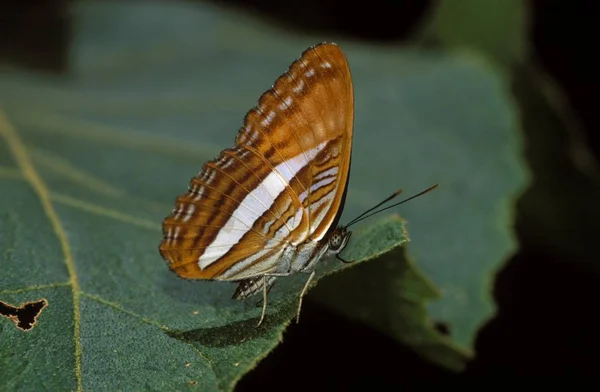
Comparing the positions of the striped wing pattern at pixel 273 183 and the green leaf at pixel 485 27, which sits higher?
the green leaf at pixel 485 27

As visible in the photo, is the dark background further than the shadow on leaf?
Yes

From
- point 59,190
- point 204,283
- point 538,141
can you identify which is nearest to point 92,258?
point 204,283

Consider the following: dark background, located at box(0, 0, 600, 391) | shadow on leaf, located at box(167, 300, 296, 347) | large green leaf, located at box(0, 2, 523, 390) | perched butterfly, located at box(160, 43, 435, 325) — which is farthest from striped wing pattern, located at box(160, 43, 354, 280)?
dark background, located at box(0, 0, 600, 391)

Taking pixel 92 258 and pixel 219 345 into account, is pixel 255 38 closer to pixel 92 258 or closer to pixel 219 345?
pixel 92 258

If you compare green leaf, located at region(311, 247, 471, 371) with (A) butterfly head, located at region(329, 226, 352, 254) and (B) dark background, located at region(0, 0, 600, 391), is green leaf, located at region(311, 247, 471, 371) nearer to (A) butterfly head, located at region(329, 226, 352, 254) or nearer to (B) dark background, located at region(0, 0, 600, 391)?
(A) butterfly head, located at region(329, 226, 352, 254)

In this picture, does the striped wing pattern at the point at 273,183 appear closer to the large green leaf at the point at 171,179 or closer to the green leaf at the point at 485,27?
the large green leaf at the point at 171,179

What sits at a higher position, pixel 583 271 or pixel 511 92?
pixel 511 92

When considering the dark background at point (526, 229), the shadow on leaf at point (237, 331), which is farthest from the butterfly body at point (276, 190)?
the dark background at point (526, 229)

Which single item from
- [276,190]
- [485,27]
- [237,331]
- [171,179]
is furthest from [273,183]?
[485,27]
